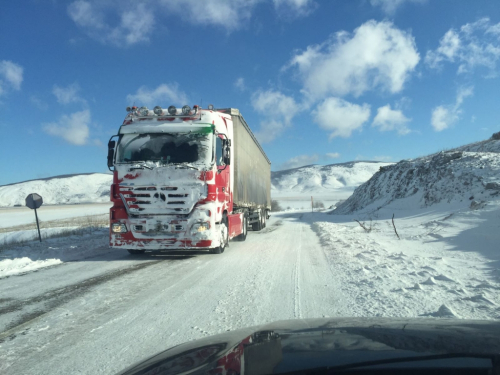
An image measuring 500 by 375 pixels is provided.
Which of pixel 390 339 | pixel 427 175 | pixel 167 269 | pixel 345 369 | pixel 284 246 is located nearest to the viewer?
pixel 345 369

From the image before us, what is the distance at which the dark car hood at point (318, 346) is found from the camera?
1.78 metres

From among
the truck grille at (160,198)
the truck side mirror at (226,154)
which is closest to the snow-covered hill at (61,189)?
the truck grille at (160,198)

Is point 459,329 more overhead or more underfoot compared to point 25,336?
more overhead

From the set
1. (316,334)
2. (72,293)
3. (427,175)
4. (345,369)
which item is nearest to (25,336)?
(72,293)

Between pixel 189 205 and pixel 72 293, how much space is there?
3.40 metres

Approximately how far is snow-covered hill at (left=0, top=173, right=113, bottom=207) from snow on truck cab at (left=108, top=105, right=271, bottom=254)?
150515mm

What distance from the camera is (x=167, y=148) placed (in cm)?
884

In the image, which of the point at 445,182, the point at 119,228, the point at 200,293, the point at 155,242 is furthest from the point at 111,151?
the point at 445,182

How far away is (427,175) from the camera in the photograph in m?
24.5

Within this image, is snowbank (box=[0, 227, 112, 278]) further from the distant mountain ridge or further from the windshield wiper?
the distant mountain ridge

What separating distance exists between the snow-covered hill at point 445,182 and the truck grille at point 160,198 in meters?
12.7

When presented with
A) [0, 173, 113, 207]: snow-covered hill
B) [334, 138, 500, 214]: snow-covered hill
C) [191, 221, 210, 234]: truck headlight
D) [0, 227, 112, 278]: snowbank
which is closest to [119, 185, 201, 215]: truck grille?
[191, 221, 210, 234]: truck headlight

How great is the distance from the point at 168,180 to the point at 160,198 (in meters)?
0.47

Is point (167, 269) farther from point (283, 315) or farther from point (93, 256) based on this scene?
point (283, 315)
